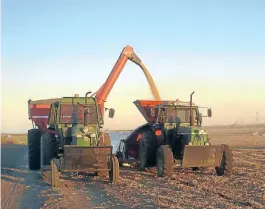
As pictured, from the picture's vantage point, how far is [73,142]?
1236 centimetres

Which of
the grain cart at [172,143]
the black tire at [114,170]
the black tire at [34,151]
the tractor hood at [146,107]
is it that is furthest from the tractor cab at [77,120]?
the tractor hood at [146,107]

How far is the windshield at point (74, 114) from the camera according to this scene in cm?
1325

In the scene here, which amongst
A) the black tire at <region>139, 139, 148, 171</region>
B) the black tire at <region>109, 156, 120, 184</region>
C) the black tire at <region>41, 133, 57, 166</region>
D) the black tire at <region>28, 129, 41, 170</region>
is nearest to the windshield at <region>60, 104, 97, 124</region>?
the black tire at <region>41, 133, 57, 166</region>

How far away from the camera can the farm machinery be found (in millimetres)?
11578

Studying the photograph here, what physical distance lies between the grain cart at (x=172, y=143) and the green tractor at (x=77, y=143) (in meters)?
1.93

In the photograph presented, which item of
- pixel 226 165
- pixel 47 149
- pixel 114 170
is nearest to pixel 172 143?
pixel 226 165

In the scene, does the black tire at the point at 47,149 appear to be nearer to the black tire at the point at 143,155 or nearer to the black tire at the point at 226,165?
the black tire at the point at 143,155

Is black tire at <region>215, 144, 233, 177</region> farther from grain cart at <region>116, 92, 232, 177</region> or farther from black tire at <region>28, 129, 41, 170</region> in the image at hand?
black tire at <region>28, 129, 41, 170</region>

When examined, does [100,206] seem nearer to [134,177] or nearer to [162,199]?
[162,199]

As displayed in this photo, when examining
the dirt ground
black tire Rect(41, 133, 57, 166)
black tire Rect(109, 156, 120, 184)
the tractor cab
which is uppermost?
the tractor cab

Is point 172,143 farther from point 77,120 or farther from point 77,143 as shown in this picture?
point 77,143

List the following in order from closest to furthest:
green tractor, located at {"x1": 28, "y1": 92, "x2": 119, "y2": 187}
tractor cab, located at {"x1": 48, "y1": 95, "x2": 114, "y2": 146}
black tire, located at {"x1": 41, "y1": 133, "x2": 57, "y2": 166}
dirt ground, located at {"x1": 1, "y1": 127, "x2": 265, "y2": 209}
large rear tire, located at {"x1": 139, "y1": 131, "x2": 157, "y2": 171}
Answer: dirt ground, located at {"x1": 1, "y1": 127, "x2": 265, "y2": 209} → green tractor, located at {"x1": 28, "y1": 92, "x2": 119, "y2": 187} → tractor cab, located at {"x1": 48, "y1": 95, "x2": 114, "y2": 146} → black tire, located at {"x1": 41, "y1": 133, "x2": 57, "y2": 166} → large rear tire, located at {"x1": 139, "y1": 131, "x2": 157, "y2": 171}

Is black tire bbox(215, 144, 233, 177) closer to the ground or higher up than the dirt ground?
higher up

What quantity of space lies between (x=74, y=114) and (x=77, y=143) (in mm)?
1429
